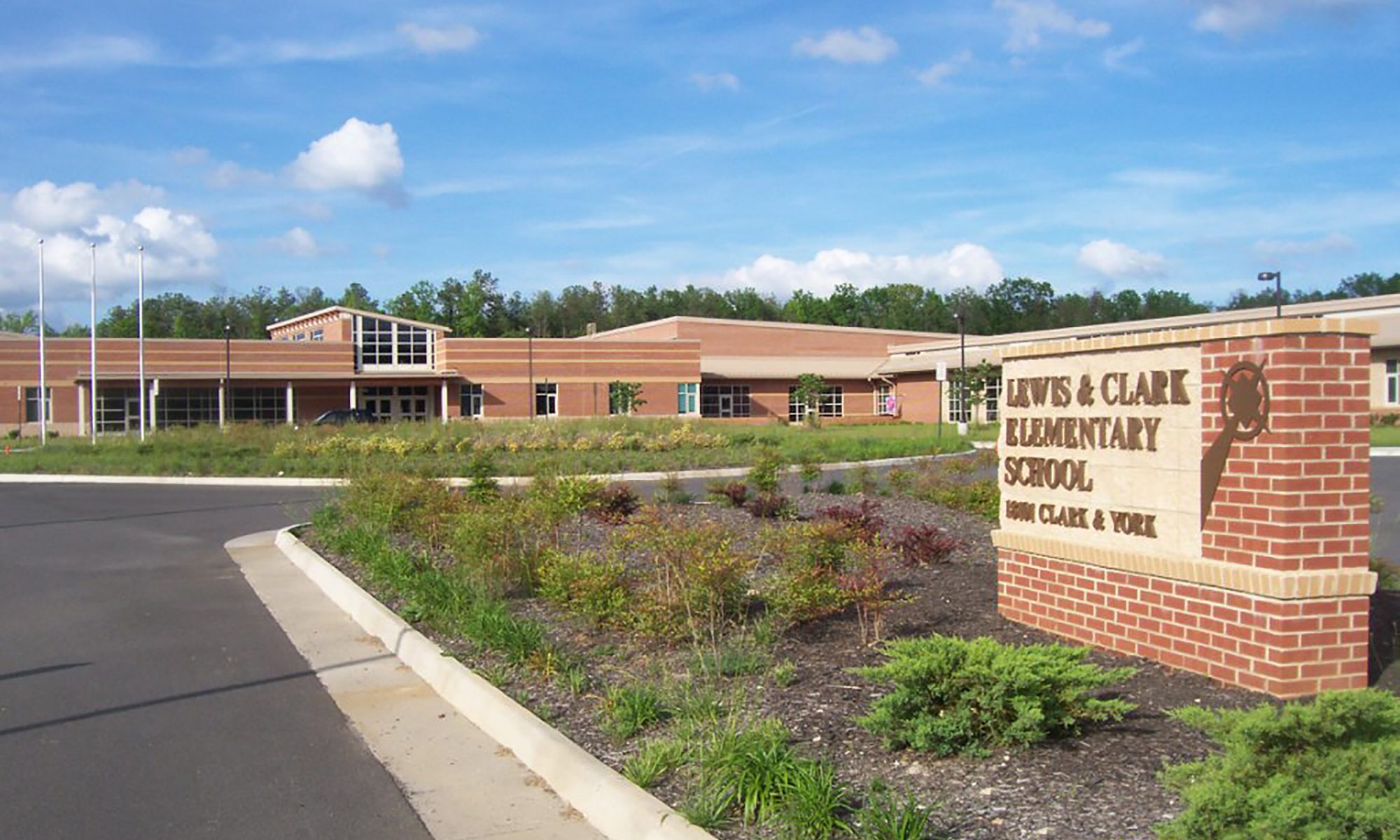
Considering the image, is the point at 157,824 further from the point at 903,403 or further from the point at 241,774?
the point at 903,403

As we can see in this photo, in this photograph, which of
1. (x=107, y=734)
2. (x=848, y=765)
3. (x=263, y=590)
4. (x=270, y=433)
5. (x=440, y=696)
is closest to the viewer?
(x=848, y=765)

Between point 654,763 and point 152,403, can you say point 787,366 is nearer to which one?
point 152,403

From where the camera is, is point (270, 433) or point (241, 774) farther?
point (270, 433)

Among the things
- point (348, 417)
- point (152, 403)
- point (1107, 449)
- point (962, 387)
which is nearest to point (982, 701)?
point (1107, 449)

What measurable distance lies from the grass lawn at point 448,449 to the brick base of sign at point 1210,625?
2077cm

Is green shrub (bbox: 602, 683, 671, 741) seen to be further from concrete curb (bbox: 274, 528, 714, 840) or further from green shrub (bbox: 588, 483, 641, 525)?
green shrub (bbox: 588, 483, 641, 525)

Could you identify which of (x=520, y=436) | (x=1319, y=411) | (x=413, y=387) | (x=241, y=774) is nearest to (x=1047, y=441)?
(x=1319, y=411)

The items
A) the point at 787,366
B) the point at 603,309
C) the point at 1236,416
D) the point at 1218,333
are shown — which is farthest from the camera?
the point at 603,309

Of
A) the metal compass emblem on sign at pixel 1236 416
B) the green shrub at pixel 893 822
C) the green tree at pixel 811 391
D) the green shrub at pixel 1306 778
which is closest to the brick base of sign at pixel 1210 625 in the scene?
the metal compass emblem on sign at pixel 1236 416

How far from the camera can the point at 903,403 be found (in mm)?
71250

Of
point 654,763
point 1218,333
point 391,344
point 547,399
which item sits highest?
point 391,344

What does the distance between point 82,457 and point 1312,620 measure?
35980 mm

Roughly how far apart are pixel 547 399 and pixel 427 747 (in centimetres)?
6138

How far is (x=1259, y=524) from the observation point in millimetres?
6449
